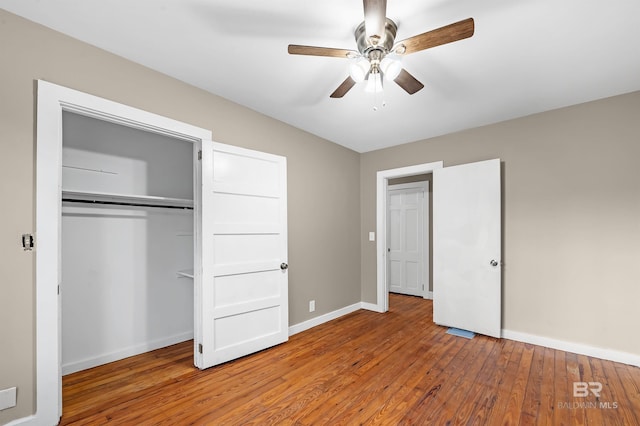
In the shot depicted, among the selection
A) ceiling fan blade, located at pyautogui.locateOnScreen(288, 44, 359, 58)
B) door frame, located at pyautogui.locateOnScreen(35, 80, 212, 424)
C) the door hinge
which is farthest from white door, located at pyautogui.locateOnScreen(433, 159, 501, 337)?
the door hinge

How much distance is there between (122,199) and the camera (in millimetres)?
2898

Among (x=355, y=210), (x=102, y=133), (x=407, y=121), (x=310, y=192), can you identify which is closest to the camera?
(x=102, y=133)

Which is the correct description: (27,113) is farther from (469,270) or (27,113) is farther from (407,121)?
(469,270)

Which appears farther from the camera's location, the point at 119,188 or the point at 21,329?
the point at 119,188

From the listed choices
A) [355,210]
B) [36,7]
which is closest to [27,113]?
[36,7]


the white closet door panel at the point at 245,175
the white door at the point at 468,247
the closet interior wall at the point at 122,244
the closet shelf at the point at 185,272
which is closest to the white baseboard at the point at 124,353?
the closet interior wall at the point at 122,244

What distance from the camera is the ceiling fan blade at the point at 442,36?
1.47 meters

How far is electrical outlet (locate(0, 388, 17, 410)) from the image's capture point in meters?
1.74

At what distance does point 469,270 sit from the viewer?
11.9 feet

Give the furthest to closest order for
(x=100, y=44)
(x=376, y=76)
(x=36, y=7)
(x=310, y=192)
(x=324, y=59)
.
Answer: (x=310, y=192) → (x=324, y=59) → (x=100, y=44) → (x=376, y=76) → (x=36, y=7)

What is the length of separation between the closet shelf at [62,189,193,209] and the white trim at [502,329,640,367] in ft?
13.1

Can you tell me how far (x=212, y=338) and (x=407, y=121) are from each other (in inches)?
123

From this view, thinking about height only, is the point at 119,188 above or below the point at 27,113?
below

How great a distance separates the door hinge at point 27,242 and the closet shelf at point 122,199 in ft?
2.58
